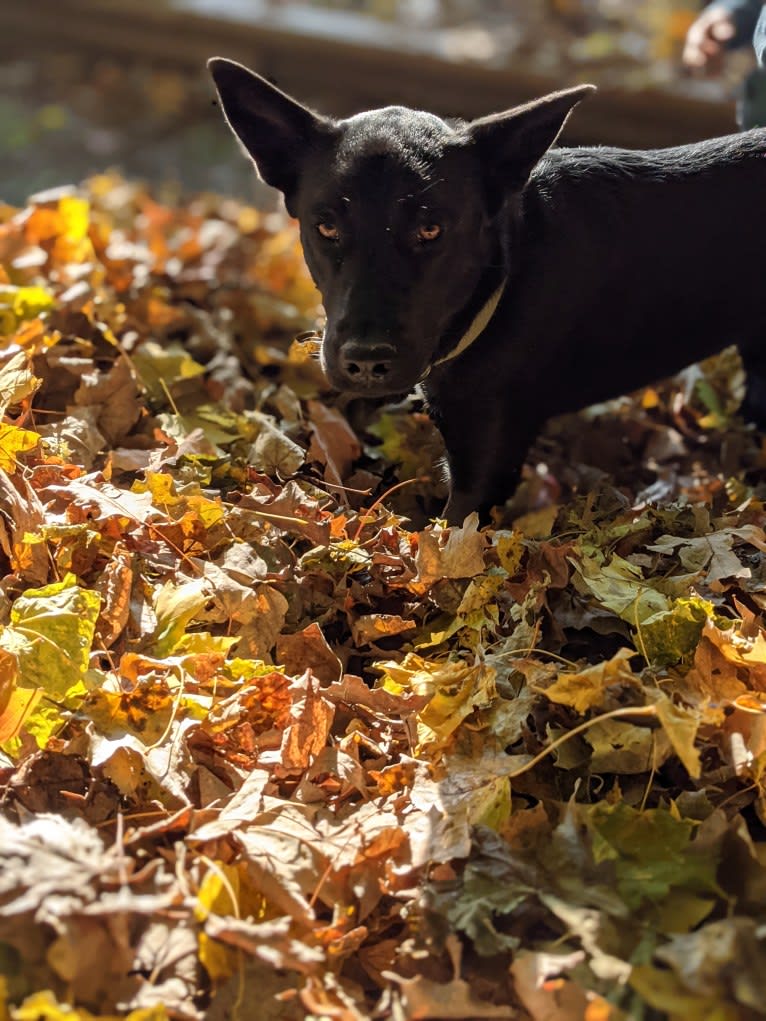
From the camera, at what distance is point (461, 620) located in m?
2.03

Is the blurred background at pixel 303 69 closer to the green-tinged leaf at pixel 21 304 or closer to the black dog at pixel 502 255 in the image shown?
the green-tinged leaf at pixel 21 304

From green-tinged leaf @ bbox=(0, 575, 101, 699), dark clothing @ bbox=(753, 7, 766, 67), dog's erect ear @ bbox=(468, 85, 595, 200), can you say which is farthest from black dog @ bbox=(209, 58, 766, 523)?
green-tinged leaf @ bbox=(0, 575, 101, 699)

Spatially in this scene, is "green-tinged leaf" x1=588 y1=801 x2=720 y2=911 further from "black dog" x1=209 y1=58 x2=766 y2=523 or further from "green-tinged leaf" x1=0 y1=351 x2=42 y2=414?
"green-tinged leaf" x1=0 y1=351 x2=42 y2=414

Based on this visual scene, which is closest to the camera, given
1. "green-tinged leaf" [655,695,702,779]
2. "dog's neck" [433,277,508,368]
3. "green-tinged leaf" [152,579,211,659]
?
"green-tinged leaf" [655,695,702,779]

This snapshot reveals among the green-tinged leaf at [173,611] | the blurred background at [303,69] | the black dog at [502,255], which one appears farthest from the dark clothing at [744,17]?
the green-tinged leaf at [173,611]

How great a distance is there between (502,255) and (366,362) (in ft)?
1.41

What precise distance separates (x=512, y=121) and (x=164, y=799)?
1480mm

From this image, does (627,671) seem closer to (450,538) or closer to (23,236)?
(450,538)

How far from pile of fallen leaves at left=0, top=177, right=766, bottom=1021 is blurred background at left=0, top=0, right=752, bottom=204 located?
3586 millimetres

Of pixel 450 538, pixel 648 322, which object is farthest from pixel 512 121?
pixel 450 538

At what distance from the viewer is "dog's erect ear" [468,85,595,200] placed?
2.17 m

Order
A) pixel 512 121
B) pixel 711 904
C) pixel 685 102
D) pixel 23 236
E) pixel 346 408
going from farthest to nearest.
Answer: pixel 685 102, pixel 23 236, pixel 346 408, pixel 512 121, pixel 711 904

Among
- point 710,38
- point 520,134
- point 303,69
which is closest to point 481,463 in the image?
point 520,134

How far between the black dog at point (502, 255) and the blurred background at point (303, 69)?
119 inches
